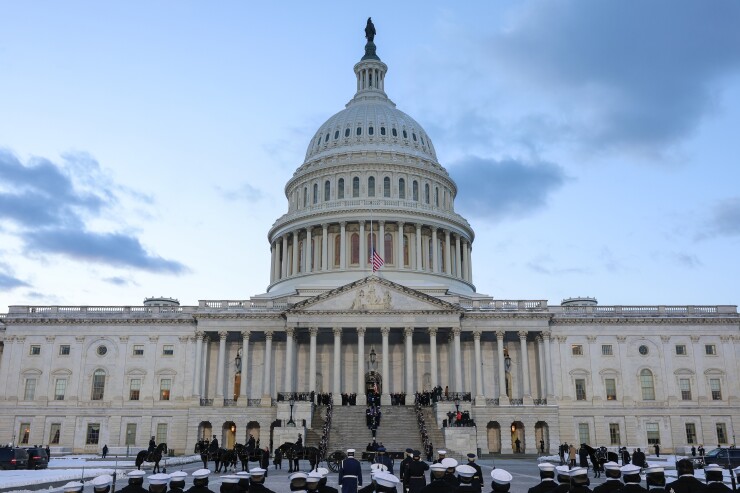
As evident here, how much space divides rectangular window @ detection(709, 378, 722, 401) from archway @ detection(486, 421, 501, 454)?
22010mm

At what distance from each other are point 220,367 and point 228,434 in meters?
6.36

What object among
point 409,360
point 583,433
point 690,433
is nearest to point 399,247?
point 409,360

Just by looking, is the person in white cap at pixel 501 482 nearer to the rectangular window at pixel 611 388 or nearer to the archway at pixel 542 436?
the archway at pixel 542 436

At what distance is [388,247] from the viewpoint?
291ft

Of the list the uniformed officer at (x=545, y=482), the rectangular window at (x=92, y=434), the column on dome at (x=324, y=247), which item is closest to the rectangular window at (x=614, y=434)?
the column on dome at (x=324, y=247)

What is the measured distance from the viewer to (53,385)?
2943 inches

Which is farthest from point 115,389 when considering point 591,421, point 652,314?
point 652,314

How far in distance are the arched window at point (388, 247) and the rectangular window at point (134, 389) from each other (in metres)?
30.3

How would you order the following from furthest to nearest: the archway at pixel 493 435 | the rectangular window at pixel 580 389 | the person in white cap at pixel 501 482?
the rectangular window at pixel 580 389, the archway at pixel 493 435, the person in white cap at pixel 501 482

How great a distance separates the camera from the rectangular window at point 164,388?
A: 74.5 meters

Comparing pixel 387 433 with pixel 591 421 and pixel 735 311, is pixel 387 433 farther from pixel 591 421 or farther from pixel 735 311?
pixel 735 311

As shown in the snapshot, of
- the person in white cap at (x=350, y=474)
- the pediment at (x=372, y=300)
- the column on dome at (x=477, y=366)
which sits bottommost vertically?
the person in white cap at (x=350, y=474)

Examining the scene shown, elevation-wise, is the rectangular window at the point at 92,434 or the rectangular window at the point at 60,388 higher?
the rectangular window at the point at 60,388

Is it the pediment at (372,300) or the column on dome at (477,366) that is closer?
the pediment at (372,300)
